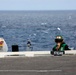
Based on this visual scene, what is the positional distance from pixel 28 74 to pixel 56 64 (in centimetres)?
215

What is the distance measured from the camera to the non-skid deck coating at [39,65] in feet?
45.2

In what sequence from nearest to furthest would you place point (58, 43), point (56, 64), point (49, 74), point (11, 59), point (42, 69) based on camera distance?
point (49, 74), point (42, 69), point (56, 64), point (11, 59), point (58, 43)

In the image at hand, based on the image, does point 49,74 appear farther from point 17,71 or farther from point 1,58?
point 1,58

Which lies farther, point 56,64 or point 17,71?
point 56,64

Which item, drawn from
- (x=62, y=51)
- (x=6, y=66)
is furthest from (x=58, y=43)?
(x=6, y=66)

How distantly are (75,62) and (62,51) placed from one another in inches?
91.1

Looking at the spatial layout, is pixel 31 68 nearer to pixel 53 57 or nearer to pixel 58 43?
pixel 53 57

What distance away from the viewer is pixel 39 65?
15.2 metres

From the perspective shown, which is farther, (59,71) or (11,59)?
(11,59)

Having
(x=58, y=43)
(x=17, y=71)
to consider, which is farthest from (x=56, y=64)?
(x=58, y=43)

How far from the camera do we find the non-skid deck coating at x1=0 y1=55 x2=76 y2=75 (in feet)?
45.2

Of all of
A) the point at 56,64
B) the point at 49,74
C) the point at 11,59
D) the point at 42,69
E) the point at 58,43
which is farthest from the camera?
the point at 58,43

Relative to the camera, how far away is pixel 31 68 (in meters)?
14.6

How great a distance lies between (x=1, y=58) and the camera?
17344 millimetres
